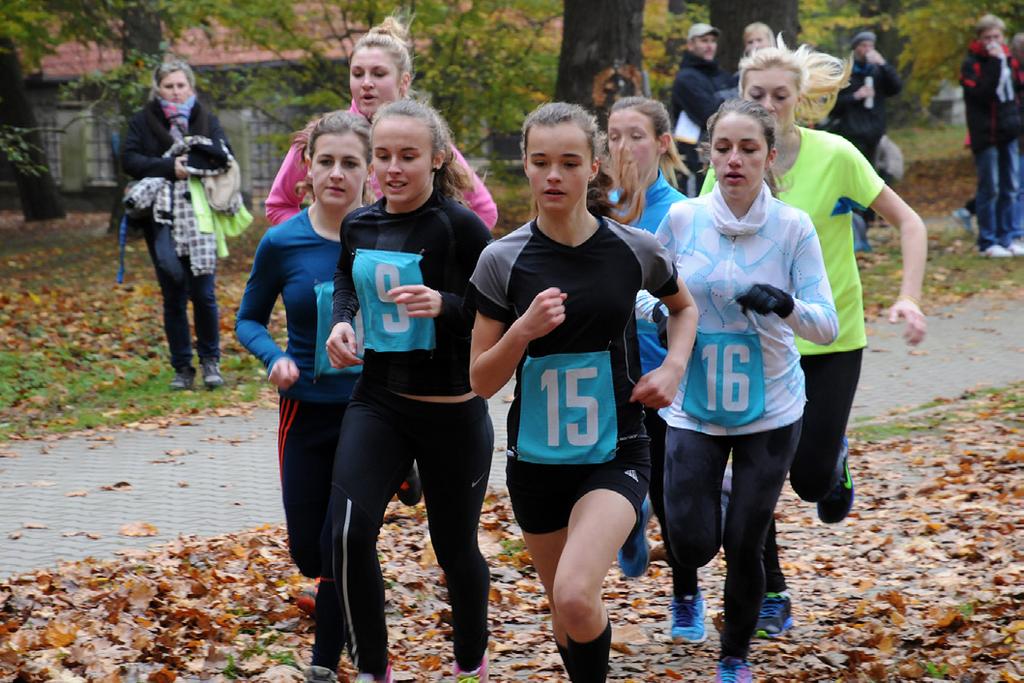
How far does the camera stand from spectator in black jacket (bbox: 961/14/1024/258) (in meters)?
17.8

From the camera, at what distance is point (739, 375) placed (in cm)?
542

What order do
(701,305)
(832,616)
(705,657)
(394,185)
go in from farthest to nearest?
(832,616) → (705,657) → (701,305) → (394,185)

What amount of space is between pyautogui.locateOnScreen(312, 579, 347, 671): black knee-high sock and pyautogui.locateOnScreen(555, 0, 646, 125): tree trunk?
1201 centimetres

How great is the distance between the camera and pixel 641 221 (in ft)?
20.9

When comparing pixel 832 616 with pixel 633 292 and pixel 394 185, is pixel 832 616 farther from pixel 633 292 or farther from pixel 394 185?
pixel 394 185

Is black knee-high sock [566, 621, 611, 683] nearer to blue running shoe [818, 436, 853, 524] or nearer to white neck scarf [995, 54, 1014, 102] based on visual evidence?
blue running shoe [818, 436, 853, 524]

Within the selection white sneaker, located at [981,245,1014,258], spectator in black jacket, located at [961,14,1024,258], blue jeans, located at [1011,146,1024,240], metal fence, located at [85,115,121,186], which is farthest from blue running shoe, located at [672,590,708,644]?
metal fence, located at [85,115,121,186]

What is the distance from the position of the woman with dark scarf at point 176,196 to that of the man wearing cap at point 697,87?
5.31 meters

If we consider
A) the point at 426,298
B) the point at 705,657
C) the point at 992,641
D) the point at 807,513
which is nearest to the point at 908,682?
the point at 992,641

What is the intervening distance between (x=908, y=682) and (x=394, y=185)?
2.78 m

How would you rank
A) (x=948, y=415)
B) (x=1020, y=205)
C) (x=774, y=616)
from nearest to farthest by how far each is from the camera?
(x=774, y=616) < (x=948, y=415) < (x=1020, y=205)

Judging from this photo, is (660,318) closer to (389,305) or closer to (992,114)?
(389,305)

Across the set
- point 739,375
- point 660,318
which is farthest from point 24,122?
point 739,375

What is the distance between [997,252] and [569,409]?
49.7 ft
